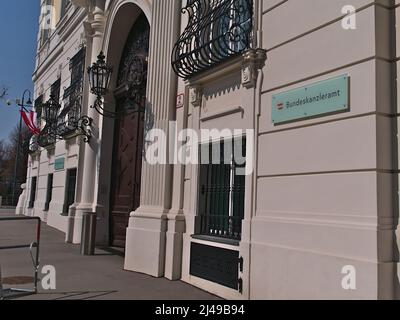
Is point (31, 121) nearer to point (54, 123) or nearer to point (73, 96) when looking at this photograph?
point (54, 123)

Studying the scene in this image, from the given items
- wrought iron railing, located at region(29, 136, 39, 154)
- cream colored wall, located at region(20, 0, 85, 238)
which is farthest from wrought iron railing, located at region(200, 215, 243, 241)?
wrought iron railing, located at region(29, 136, 39, 154)

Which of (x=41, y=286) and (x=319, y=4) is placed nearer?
(x=319, y=4)

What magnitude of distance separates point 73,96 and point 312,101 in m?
12.7

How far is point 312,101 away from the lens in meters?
5.15

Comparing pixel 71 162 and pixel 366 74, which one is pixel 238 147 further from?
pixel 71 162

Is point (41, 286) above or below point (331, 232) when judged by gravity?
below

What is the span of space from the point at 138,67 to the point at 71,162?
239 inches

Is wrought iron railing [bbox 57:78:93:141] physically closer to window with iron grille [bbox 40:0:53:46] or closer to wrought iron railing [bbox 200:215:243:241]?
wrought iron railing [bbox 200:215:243:241]

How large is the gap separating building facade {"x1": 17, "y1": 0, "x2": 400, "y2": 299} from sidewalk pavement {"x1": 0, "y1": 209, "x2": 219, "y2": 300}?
0.40 meters

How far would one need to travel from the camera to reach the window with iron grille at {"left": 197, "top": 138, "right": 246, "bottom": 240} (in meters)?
6.66

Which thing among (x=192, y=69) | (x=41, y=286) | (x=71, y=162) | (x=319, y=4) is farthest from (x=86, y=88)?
(x=319, y=4)

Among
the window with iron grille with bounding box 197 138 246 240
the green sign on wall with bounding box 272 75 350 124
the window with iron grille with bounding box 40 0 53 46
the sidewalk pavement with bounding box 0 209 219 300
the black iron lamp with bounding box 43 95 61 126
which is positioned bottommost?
the sidewalk pavement with bounding box 0 209 219 300
